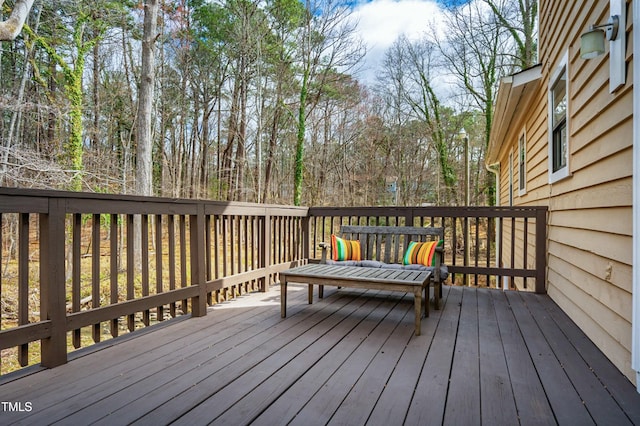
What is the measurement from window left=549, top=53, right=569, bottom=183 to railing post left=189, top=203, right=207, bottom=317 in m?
3.37

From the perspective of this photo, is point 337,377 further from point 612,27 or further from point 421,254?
point 612,27

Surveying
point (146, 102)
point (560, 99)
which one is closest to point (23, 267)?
point (560, 99)

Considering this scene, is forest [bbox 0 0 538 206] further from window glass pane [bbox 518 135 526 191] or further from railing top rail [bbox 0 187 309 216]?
railing top rail [bbox 0 187 309 216]

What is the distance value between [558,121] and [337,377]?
3.62 meters

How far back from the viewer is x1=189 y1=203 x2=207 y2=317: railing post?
10.8 ft

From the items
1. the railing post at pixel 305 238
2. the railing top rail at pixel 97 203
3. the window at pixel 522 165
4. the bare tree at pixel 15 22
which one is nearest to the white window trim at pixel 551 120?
the window at pixel 522 165

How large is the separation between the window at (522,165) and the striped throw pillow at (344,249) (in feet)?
11.0

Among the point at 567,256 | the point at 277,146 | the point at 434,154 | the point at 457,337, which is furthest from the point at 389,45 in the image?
the point at 457,337

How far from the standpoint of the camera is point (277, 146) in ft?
45.9

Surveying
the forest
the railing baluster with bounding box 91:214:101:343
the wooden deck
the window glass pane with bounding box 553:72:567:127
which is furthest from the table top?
the forest

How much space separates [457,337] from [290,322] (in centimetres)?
131

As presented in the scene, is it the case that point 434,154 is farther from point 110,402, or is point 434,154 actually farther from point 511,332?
point 110,402

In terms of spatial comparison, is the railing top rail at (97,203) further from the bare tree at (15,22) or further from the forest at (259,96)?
the forest at (259,96)

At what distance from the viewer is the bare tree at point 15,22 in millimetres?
5004
